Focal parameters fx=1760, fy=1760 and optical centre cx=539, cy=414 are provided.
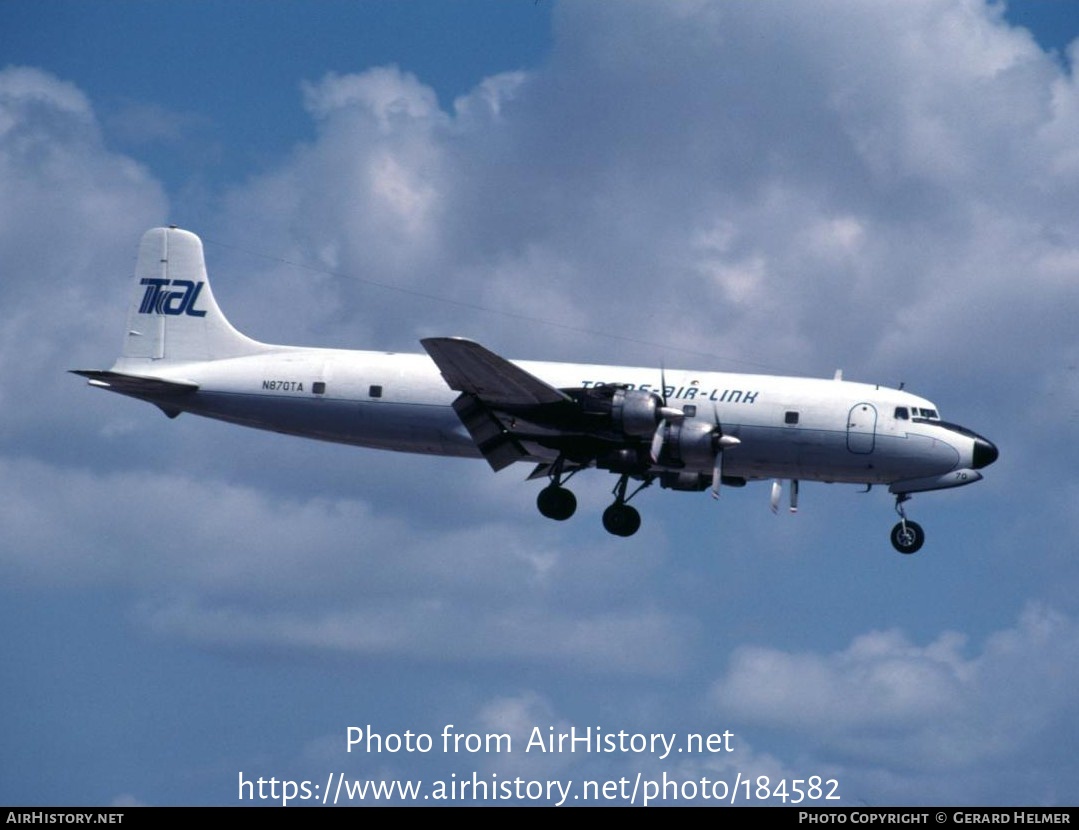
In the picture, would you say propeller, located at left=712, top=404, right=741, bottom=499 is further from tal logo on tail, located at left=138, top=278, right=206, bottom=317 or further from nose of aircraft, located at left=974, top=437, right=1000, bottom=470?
tal logo on tail, located at left=138, top=278, right=206, bottom=317

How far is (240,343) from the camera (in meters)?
50.7

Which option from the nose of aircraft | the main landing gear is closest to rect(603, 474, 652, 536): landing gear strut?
the main landing gear

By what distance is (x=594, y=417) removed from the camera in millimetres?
44969

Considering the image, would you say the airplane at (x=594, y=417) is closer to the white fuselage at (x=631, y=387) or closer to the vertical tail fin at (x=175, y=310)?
the white fuselage at (x=631, y=387)

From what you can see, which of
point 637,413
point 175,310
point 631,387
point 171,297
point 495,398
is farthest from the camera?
point 171,297

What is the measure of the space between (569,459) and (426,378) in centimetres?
444

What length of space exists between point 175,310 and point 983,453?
2358 cm

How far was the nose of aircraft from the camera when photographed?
1789 inches

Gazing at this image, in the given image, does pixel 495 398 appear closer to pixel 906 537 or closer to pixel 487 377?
pixel 487 377

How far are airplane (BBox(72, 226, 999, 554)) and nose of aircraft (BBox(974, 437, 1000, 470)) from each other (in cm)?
5

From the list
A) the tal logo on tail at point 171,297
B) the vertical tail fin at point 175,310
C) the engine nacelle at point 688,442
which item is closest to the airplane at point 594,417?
the engine nacelle at point 688,442

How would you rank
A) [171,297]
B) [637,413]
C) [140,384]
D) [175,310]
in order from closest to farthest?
[637,413] → [140,384] → [175,310] → [171,297]

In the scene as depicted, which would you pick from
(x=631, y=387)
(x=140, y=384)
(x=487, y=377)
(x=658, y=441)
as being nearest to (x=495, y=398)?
(x=487, y=377)
